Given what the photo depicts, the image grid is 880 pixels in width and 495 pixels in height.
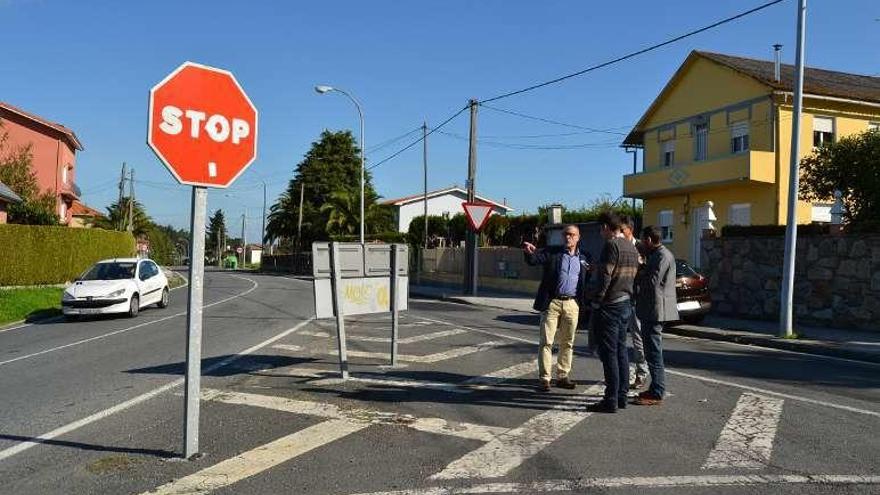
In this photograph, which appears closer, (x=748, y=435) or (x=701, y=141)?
(x=748, y=435)

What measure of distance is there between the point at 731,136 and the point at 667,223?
4.68m

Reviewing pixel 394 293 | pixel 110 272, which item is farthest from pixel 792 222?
pixel 110 272

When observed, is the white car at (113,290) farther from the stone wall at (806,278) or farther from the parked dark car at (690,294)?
the stone wall at (806,278)

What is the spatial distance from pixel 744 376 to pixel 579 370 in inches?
77.0

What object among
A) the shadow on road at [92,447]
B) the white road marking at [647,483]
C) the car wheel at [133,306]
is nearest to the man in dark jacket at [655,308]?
the white road marking at [647,483]

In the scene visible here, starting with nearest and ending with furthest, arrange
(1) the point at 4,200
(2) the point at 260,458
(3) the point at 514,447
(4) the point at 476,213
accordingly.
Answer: (2) the point at 260,458 < (3) the point at 514,447 < (4) the point at 476,213 < (1) the point at 4,200

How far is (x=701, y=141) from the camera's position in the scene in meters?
28.9

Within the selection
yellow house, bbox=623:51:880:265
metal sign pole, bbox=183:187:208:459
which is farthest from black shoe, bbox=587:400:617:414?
yellow house, bbox=623:51:880:265

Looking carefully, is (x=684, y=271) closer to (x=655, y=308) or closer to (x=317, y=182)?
(x=655, y=308)

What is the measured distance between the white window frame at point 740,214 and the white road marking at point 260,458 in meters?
23.3

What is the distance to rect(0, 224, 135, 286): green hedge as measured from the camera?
77.8 ft

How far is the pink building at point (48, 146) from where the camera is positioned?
136 feet

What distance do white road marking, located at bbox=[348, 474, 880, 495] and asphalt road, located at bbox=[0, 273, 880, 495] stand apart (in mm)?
19

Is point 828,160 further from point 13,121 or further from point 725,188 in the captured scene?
point 13,121
